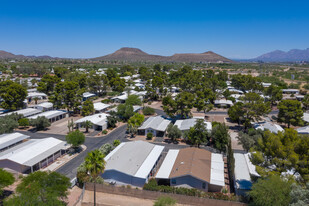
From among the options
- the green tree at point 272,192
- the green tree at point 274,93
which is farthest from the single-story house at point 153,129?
the green tree at point 274,93

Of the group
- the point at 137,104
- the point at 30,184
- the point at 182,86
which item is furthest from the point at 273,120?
the point at 30,184

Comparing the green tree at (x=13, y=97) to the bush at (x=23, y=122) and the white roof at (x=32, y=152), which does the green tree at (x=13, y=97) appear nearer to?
the bush at (x=23, y=122)

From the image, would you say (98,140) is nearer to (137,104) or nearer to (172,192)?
(172,192)

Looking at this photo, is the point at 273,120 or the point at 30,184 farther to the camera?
the point at 273,120

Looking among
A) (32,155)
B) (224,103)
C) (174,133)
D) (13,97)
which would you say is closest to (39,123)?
(13,97)

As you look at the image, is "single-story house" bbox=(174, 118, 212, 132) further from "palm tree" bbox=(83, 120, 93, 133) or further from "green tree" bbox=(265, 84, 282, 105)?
"green tree" bbox=(265, 84, 282, 105)

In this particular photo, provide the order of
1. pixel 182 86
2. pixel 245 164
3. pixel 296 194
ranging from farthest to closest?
pixel 182 86, pixel 245 164, pixel 296 194

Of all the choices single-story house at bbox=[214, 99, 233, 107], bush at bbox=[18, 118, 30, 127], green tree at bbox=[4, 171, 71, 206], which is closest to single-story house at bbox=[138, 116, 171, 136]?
green tree at bbox=[4, 171, 71, 206]
